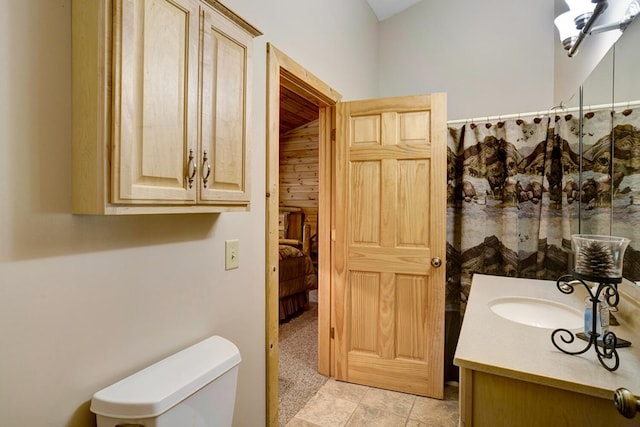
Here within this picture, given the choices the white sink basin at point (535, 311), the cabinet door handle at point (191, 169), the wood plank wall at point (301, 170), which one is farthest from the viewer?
the wood plank wall at point (301, 170)

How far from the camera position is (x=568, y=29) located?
2027mm

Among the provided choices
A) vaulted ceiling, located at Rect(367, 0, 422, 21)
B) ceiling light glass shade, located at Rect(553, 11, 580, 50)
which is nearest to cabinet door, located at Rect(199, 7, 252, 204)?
ceiling light glass shade, located at Rect(553, 11, 580, 50)

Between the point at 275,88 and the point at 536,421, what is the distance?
63.6 inches

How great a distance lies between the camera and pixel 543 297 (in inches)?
64.5

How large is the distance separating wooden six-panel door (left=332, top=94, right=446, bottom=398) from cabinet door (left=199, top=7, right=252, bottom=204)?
1.28 m

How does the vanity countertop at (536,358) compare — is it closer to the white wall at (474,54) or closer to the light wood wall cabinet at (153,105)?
the light wood wall cabinet at (153,105)

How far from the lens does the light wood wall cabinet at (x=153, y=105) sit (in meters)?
0.82

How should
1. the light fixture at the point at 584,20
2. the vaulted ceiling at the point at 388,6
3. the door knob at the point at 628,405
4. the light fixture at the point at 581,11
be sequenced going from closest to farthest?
the door knob at the point at 628,405 < the light fixture at the point at 584,20 < the light fixture at the point at 581,11 < the vaulted ceiling at the point at 388,6

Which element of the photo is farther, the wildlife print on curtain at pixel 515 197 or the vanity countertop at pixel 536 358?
the wildlife print on curtain at pixel 515 197

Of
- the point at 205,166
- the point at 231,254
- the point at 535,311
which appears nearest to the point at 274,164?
the point at 231,254

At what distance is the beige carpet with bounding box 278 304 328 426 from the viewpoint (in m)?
2.20

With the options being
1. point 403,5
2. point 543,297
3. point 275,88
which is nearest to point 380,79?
point 403,5

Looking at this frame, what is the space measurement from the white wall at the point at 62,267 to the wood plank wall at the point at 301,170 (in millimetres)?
4482

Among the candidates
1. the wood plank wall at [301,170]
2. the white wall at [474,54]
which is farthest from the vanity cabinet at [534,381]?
the wood plank wall at [301,170]
